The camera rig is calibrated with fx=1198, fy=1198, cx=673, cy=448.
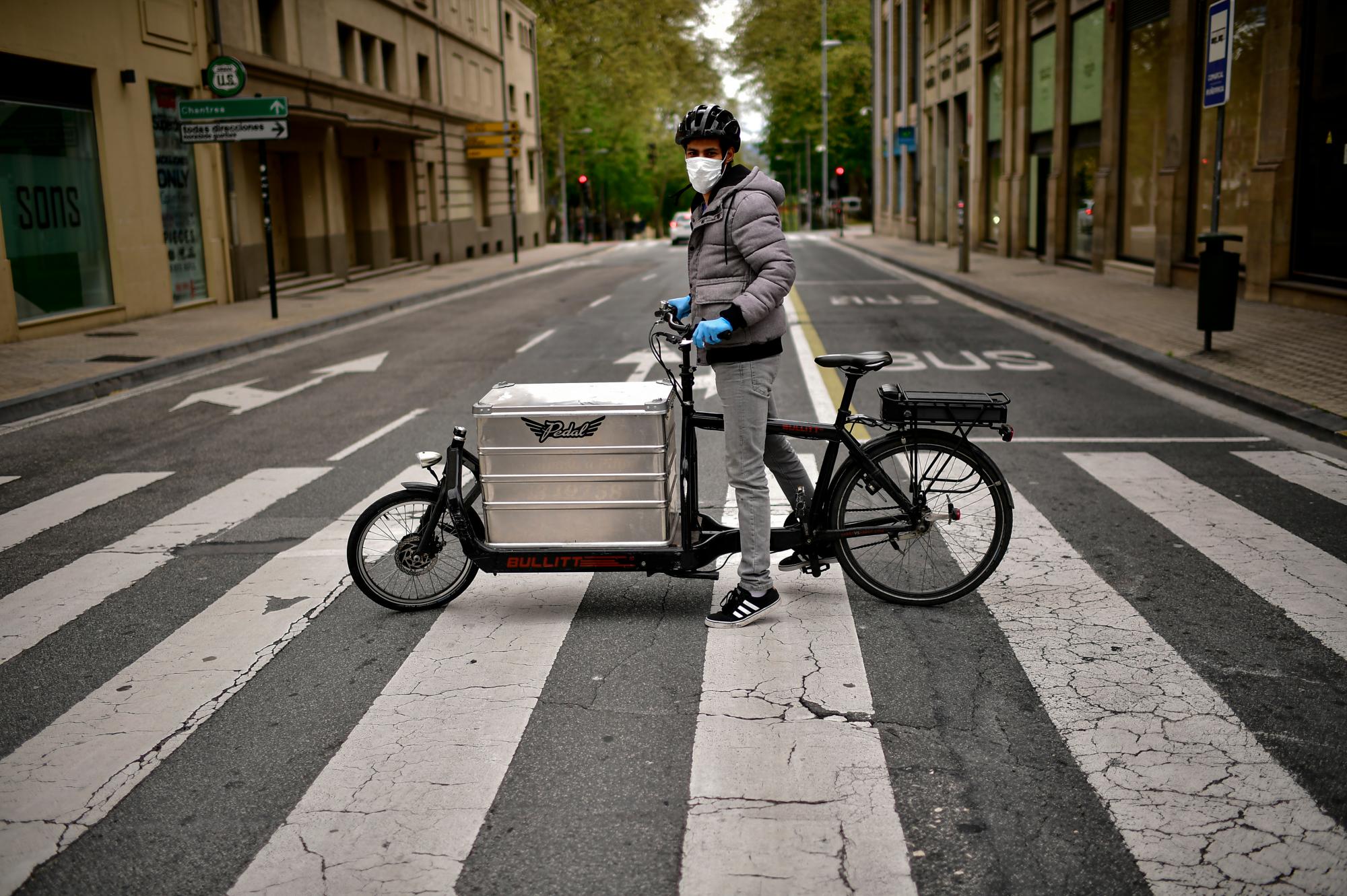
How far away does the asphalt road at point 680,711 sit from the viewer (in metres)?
3.23

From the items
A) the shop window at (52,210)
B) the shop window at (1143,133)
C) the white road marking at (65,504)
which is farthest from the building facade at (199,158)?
the shop window at (1143,133)

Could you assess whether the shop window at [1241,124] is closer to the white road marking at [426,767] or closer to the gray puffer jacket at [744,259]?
the gray puffer jacket at [744,259]

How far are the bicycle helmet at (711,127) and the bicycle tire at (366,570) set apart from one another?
6.02 feet

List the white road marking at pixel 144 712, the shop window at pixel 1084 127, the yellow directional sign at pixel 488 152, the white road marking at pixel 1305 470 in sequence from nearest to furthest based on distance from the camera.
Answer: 1. the white road marking at pixel 144 712
2. the white road marking at pixel 1305 470
3. the shop window at pixel 1084 127
4. the yellow directional sign at pixel 488 152

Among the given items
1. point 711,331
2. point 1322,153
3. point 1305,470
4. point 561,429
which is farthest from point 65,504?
point 1322,153

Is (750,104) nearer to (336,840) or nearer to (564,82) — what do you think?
(564,82)

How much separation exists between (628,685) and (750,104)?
8444 cm

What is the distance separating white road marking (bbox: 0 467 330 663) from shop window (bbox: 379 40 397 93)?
27.7 metres

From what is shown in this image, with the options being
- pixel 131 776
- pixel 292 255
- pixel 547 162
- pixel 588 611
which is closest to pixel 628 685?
pixel 588 611

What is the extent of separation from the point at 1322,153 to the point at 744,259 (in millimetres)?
13172

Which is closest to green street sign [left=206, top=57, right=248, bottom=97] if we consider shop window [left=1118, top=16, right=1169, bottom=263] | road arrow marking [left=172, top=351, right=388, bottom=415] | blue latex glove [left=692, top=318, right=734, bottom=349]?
road arrow marking [left=172, top=351, right=388, bottom=415]

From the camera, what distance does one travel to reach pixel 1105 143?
74.2ft

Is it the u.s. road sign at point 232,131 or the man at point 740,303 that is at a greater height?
the u.s. road sign at point 232,131

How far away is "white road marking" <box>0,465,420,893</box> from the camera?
139 inches
